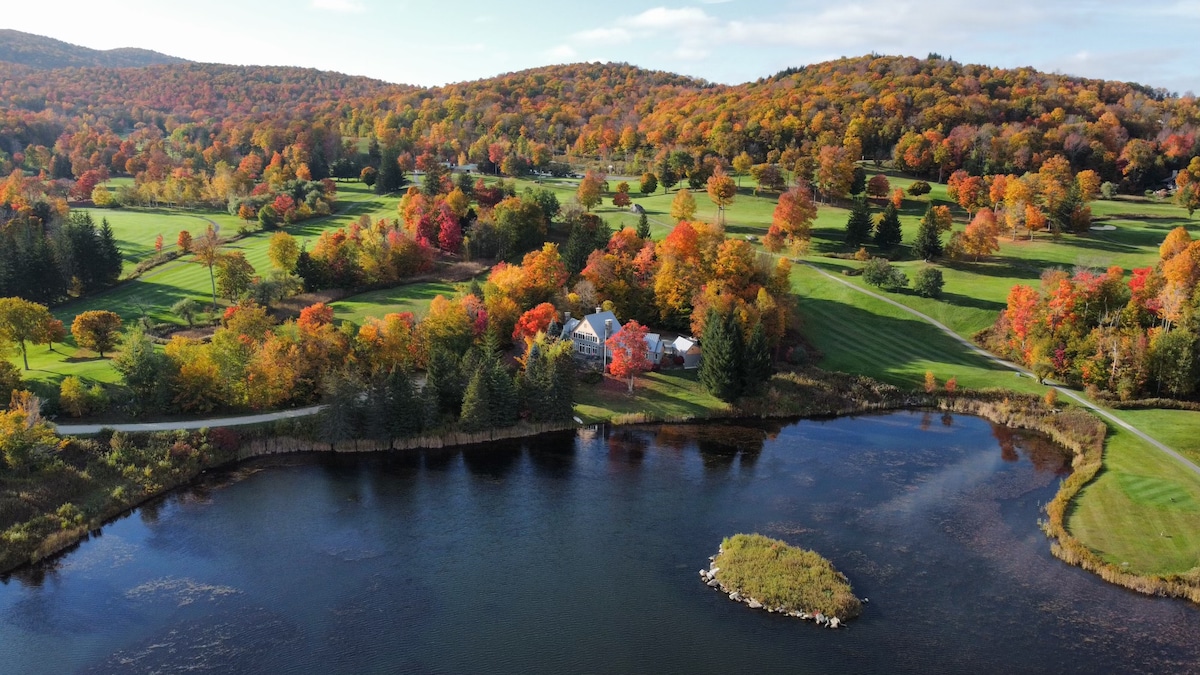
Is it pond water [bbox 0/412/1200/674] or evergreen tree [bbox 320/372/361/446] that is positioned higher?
evergreen tree [bbox 320/372/361/446]

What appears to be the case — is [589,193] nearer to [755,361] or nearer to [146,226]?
[755,361]

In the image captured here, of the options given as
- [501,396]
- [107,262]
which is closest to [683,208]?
[501,396]

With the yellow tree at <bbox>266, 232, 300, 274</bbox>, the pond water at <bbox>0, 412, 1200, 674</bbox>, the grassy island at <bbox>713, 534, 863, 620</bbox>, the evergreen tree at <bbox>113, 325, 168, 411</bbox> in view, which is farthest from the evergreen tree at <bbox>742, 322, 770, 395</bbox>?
the yellow tree at <bbox>266, 232, 300, 274</bbox>

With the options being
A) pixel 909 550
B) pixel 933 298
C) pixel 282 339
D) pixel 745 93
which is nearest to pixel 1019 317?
pixel 933 298

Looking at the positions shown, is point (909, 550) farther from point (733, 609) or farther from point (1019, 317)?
point (1019, 317)

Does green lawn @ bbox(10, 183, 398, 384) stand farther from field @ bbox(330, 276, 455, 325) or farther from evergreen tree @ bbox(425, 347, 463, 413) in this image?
evergreen tree @ bbox(425, 347, 463, 413)
